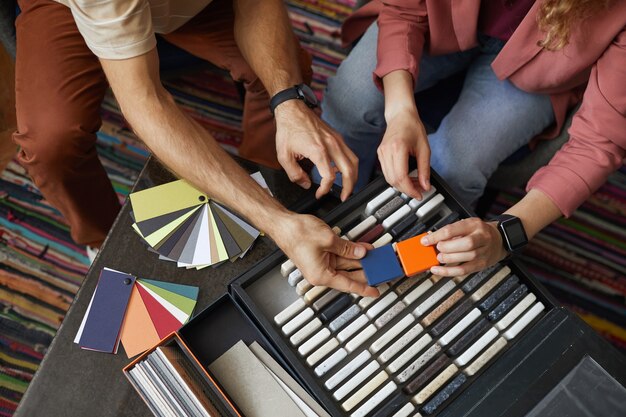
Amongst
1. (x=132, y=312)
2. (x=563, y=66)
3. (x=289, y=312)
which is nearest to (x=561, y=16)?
(x=563, y=66)

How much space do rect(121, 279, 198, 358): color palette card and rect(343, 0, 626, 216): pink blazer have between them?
624mm

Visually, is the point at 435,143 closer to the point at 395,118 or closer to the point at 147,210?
the point at 395,118

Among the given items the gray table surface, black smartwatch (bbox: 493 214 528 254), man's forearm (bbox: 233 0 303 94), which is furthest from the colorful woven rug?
black smartwatch (bbox: 493 214 528 254)

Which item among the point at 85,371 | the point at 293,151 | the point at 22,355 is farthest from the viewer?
the point at 22,355

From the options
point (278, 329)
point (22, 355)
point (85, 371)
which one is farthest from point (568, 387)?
point (22, 355)

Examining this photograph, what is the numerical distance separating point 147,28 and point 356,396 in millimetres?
769

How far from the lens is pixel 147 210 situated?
3.62 feet

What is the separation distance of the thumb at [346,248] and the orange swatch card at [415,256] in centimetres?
6

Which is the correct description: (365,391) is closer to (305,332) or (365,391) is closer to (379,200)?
(305,332)

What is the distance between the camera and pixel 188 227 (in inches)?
42.6

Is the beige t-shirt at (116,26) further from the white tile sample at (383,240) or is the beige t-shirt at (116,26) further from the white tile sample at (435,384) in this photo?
the white tile sample at (435,384)

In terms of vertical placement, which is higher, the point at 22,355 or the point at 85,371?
the point at 85,371

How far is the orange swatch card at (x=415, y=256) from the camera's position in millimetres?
876

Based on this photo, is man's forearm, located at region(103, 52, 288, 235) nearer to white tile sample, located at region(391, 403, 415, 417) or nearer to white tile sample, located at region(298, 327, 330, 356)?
white tile sample, located at region(298, 327, 330, 356)
